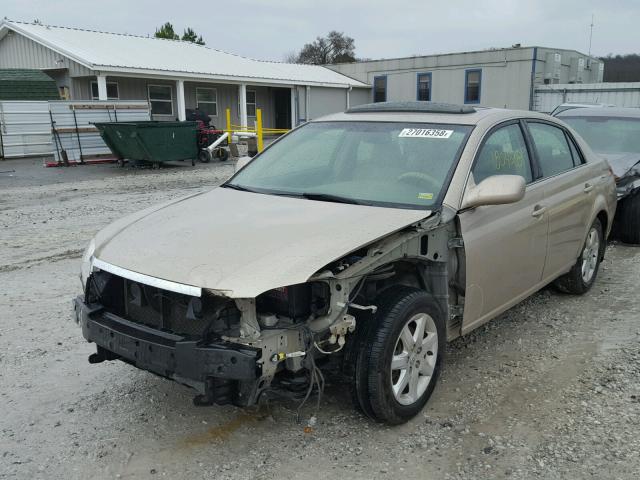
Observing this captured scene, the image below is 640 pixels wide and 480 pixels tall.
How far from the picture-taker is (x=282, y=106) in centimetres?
3141

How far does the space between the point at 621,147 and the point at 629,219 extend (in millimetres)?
1146

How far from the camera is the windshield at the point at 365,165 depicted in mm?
3732

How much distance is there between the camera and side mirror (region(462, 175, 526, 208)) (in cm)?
352

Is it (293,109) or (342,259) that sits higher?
(293,109)

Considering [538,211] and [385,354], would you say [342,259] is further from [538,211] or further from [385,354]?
[538,211]

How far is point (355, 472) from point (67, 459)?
1.46 metres

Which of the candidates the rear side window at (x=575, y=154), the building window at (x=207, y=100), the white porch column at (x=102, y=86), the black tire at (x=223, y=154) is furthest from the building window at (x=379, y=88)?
the rear side window at (x=575, y=154)

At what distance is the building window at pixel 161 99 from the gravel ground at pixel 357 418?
67.8ft

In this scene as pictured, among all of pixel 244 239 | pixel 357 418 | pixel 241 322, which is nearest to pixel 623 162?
pixel 357 418

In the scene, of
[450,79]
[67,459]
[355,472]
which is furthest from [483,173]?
[450,79]

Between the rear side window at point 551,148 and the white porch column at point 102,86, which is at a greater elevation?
the white porch column at point 102,86

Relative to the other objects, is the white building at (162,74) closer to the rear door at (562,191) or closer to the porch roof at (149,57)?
the porch roof at (149,57)

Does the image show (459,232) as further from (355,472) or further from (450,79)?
(450,79)

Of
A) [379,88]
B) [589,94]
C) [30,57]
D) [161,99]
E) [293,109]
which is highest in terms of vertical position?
[30,57]
